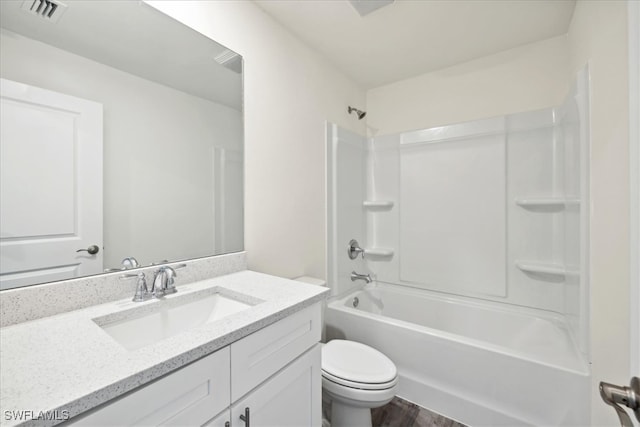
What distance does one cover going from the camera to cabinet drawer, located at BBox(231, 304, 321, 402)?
29.9 inches

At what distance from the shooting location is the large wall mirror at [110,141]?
33.1 inches

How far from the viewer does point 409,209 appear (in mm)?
2461

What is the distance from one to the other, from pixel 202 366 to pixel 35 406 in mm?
292

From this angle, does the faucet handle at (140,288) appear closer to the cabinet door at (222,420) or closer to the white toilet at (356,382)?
the cabinet door at (222,420)

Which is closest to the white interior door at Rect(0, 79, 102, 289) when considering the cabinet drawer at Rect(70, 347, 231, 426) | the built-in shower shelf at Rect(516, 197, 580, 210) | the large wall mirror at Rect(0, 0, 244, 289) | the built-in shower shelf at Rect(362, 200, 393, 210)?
the large wall mirror at Rect(0, 0, 244, 289)

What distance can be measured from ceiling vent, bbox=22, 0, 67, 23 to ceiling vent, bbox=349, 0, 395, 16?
4.34 ft

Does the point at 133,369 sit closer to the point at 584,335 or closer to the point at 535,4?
the point at 584,335

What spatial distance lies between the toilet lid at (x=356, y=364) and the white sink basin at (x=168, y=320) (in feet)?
2.21

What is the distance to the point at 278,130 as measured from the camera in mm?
1704

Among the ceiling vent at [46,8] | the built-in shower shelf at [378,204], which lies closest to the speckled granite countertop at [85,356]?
the ceiling vent at [46,8]

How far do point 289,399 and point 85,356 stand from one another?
624 millimetres

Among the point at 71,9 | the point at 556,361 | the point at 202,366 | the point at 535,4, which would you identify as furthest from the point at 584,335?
the point at 71,9

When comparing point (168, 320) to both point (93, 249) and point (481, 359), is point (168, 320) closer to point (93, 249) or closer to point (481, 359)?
point (93, 249)

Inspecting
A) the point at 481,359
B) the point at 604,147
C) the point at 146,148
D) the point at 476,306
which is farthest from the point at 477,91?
the point at 146,148
